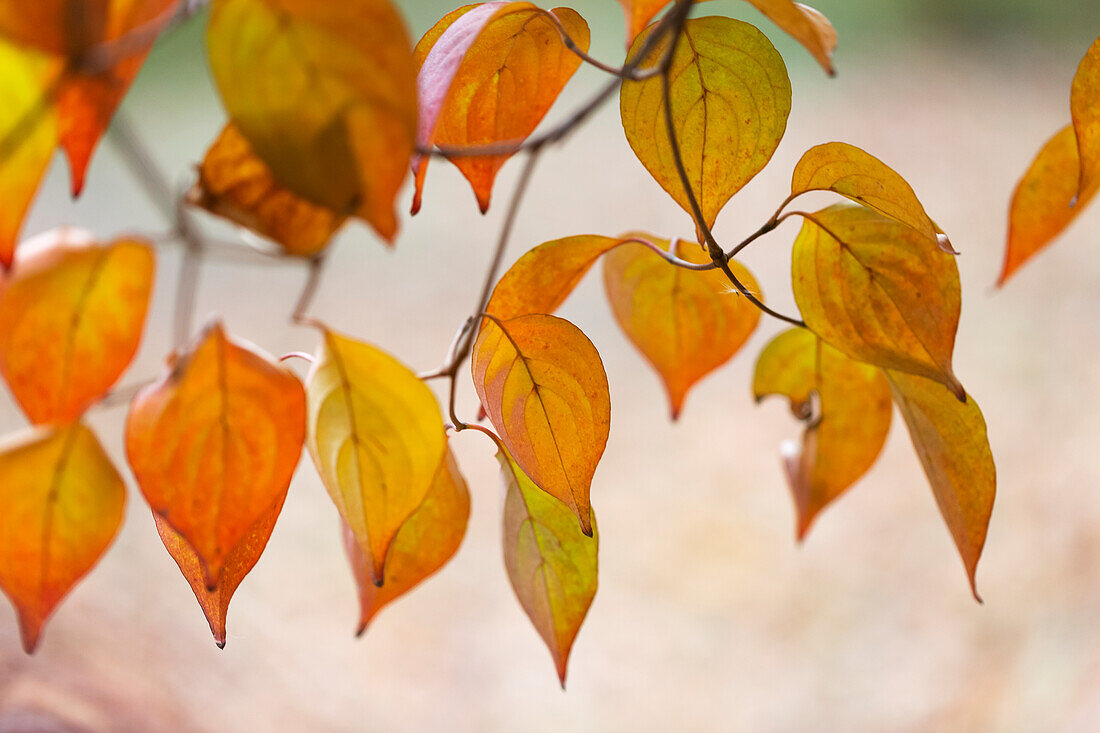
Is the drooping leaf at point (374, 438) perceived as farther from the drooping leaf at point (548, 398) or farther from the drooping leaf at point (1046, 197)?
the drooping leaf at point (1046, 197)

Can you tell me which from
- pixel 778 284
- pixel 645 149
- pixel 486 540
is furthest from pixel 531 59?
pixel 778 284

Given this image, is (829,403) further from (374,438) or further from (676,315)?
(374,438)

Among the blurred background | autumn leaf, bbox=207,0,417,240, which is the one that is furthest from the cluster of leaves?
the blurred background

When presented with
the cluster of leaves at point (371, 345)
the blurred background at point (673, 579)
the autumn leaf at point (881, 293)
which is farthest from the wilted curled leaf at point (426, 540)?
the blurred background at point (673, 579)

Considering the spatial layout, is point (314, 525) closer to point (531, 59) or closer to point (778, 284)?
point (778, 284)

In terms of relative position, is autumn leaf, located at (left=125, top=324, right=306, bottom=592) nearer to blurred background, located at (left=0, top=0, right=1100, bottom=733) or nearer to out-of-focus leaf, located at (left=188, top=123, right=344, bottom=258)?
out-of-focus leaf, located at (left=188, top=123, right=344, bottom=258)

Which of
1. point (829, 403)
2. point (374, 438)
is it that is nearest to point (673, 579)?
point (829, 403)

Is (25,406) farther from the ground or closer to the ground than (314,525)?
farther from the ground
